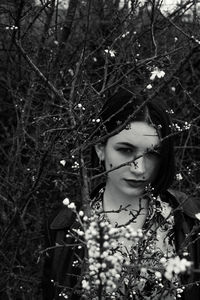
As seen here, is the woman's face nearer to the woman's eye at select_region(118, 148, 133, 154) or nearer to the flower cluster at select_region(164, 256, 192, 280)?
the woman's eye at select_region(118, 148, 133, 154)

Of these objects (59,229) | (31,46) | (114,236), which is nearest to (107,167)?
(59,229)

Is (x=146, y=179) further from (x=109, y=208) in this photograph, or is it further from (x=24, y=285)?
(x=24, y=285)

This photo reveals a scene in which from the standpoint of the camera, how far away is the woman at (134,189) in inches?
88.0

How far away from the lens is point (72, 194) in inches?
160

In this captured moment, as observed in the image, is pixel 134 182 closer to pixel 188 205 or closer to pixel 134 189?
pixel 134 189

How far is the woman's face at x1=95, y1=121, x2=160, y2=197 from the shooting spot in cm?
221

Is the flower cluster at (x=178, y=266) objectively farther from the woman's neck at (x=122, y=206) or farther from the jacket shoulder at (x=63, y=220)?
the jacket shoulder at (x=63, y=220)

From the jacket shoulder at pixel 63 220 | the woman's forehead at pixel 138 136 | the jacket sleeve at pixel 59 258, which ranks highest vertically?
the woman's forehead at pixel 138 136

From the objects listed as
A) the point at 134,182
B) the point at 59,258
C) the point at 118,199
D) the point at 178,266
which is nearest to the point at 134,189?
the point at 134,182

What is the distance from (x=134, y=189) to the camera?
229 cm

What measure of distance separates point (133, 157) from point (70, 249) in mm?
523

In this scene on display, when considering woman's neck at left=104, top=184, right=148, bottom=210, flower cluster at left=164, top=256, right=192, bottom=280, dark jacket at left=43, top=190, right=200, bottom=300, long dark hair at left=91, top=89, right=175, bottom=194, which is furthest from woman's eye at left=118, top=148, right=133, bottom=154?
flower cluster at left=164, top=256, right=192, bottom=280

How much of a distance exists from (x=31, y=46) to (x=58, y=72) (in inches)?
17.7

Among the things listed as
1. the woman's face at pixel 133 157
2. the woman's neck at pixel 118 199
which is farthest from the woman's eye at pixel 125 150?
the woman's neck at pixel 118 199
